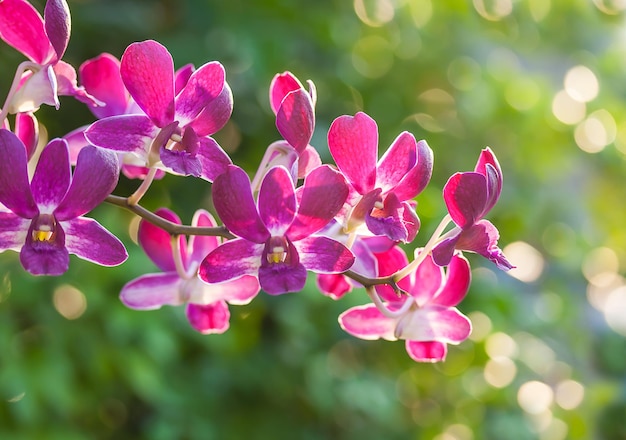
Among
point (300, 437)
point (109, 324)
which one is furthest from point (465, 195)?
point (300, 437)

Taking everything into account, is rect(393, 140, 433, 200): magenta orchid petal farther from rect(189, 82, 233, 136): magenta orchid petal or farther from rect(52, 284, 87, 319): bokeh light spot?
rect(52, 284, 87, 319): bokeh light spot

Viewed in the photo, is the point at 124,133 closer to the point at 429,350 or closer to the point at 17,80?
the point at 17,80

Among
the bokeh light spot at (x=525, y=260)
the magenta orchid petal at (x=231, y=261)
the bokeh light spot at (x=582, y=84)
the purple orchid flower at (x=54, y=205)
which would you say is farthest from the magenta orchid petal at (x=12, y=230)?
the bokeh light spot at (x=582, y=84)

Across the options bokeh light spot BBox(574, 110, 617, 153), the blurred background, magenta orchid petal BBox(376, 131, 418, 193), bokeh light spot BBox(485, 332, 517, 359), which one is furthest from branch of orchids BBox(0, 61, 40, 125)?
bokeh light spot BBox(574, 110, 617, 153)

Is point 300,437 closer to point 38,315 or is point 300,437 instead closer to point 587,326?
point 38,315

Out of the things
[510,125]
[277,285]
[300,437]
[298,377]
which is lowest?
[300,437]

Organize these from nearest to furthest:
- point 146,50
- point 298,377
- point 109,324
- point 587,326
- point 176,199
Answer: point 146,50 < point 109,324 < point 176,199 < point 298,377 < point 587,326

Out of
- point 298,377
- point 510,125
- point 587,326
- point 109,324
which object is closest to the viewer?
point 109,324
